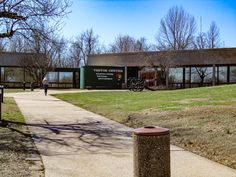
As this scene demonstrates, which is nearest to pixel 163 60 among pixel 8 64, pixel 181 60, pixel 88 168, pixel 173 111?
pixel 181 60

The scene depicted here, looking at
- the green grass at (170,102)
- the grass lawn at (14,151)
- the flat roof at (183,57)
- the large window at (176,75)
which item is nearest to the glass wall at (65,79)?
the flat roof at (183,57)

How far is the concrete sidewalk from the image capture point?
767cm

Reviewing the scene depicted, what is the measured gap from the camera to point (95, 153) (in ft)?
30.8

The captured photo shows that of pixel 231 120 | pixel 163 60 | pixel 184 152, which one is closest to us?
pixel 184 152

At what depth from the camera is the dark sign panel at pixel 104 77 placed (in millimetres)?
53281

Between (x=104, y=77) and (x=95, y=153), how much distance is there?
147ft

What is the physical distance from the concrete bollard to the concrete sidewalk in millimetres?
1438

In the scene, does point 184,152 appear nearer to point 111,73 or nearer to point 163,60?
point 163,60

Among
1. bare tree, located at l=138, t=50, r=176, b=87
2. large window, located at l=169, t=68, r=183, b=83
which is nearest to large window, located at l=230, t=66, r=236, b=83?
large window, located at l=169, t=68, r=183, b=83

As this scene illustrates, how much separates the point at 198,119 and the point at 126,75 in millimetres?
44784

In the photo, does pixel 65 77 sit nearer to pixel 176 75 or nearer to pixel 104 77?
pixel 104 77

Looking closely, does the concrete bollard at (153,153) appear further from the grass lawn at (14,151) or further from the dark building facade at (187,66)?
the dark building facade at (187,66)

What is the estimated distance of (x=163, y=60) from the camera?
50.9m

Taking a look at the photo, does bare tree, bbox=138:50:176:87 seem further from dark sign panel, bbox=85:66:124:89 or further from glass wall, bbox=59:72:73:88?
glass wall, bbox=59:72:73:88
